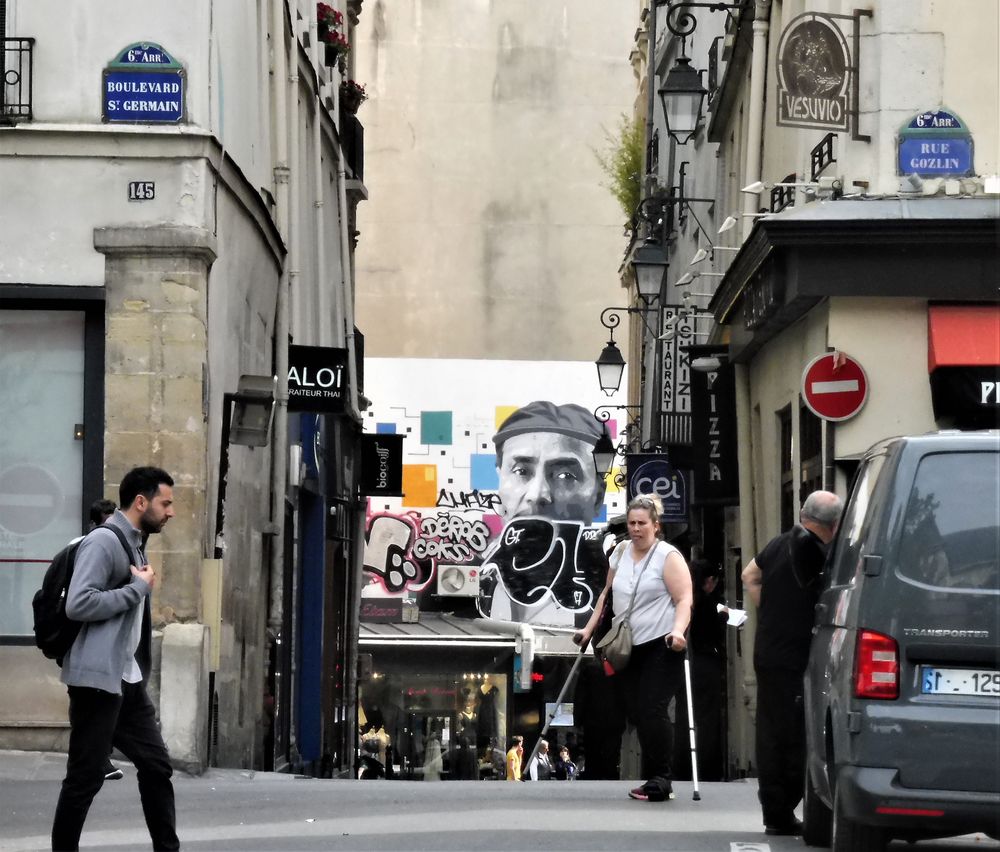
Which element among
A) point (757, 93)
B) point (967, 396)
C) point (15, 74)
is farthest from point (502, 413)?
point (15, 74)

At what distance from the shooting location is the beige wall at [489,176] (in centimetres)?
5322

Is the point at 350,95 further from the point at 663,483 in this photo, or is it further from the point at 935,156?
the point at 935,156

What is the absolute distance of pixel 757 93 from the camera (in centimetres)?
1981

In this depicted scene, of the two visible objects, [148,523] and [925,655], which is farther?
[148,523]

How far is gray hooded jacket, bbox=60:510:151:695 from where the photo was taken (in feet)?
27.2

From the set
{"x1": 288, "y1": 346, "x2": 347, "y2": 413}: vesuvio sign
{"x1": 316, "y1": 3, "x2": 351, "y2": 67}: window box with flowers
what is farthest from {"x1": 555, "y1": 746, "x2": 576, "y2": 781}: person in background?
{"x1": 288, "y1": 346, "x2": 347, "y2": 413}: vesuvio sign

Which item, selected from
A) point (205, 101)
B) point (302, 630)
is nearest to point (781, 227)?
point (205, 101)

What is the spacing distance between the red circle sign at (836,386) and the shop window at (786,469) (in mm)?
2995

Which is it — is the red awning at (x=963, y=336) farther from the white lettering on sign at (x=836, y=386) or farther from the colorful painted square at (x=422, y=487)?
the colorful painted square at (x=422, y=487)

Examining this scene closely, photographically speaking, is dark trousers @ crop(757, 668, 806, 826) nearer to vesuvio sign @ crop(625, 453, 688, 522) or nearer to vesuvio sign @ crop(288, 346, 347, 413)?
vesuvio sign @ crop(288, 346, 347, 413)

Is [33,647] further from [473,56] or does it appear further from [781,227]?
[473,56]

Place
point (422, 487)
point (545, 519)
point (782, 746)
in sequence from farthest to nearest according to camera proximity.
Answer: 1. point (422, 487)
2. point (545, 519)
3. point (782, 746)

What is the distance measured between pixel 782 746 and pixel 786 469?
30.1 feet

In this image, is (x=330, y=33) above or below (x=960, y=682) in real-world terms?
above
